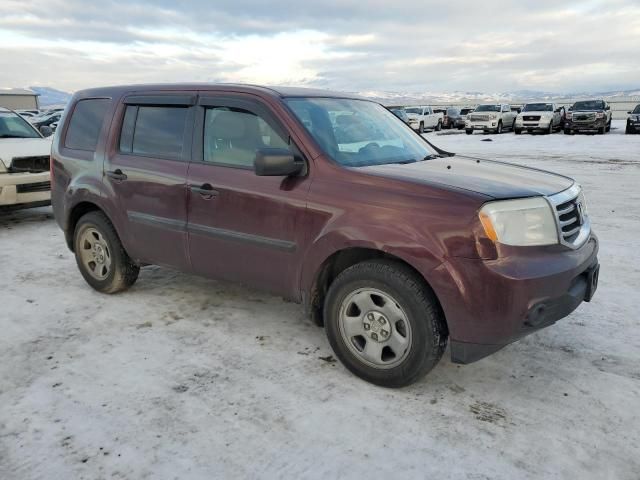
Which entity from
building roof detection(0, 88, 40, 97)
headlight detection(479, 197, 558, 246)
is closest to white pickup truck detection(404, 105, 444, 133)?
headlight detection(479, 197, 558, 246)

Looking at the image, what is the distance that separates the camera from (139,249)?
14.5 ft

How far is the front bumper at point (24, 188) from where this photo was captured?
7410 millimetres

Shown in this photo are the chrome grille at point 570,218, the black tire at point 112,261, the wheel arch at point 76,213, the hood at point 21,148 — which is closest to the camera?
the chrome grille at point 570,218

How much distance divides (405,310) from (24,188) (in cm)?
665

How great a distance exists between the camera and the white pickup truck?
111ft

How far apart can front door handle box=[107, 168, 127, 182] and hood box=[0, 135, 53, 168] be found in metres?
4.20

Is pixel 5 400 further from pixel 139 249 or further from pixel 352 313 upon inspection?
pixel 352 313

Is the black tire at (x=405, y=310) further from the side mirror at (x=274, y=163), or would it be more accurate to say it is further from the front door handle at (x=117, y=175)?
the front door handle at (x=117, y=175)

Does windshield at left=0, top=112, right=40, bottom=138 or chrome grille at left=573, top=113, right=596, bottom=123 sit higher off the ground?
chrome grille at left=573, top=113, right=596, bottom=123

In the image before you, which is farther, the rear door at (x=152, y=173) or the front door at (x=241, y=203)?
the rear door at (x=152, y=173)

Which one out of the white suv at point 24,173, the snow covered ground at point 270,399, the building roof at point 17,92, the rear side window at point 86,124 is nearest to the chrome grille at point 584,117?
Result: the snow covered ground at point 270,399

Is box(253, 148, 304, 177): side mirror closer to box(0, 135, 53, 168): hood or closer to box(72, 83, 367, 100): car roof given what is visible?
box(72, 83, 367, 100): car roof

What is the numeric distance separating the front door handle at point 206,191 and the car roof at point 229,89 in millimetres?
714

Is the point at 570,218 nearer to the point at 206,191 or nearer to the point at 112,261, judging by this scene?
the point at 206,191
